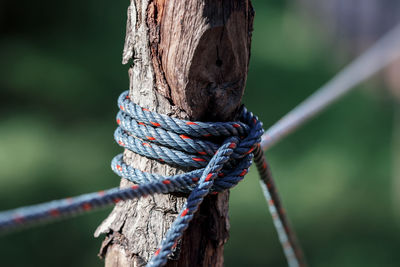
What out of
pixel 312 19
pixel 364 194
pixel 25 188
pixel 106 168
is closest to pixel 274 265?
pixel 364 194

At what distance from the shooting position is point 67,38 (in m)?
3.67

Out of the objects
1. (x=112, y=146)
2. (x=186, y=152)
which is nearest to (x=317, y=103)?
(x=186, y=152)

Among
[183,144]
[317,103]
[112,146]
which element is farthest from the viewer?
[112,146]

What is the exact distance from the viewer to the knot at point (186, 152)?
624 mm

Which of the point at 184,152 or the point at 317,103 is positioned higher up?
the point at 317,103

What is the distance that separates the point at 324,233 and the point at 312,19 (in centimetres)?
266

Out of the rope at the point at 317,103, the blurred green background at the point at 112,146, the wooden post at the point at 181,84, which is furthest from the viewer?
the blurred green background at the point at 112,146

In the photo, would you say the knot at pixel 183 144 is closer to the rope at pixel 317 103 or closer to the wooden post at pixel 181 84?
the wooden post at pixel 181 84

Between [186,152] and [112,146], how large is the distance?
2435mm

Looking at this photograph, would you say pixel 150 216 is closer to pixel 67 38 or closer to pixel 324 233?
pixel 324 233

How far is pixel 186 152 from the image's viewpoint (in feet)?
2.14

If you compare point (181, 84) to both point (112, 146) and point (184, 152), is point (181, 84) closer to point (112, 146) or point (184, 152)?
point (184, 152)

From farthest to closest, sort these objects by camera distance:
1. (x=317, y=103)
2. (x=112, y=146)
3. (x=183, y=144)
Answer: (x=112, y=146) < (x=317, y=103) < (x=183, y=144)

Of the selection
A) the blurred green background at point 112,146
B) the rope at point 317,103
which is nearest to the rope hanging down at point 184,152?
the rope at point 317,103
